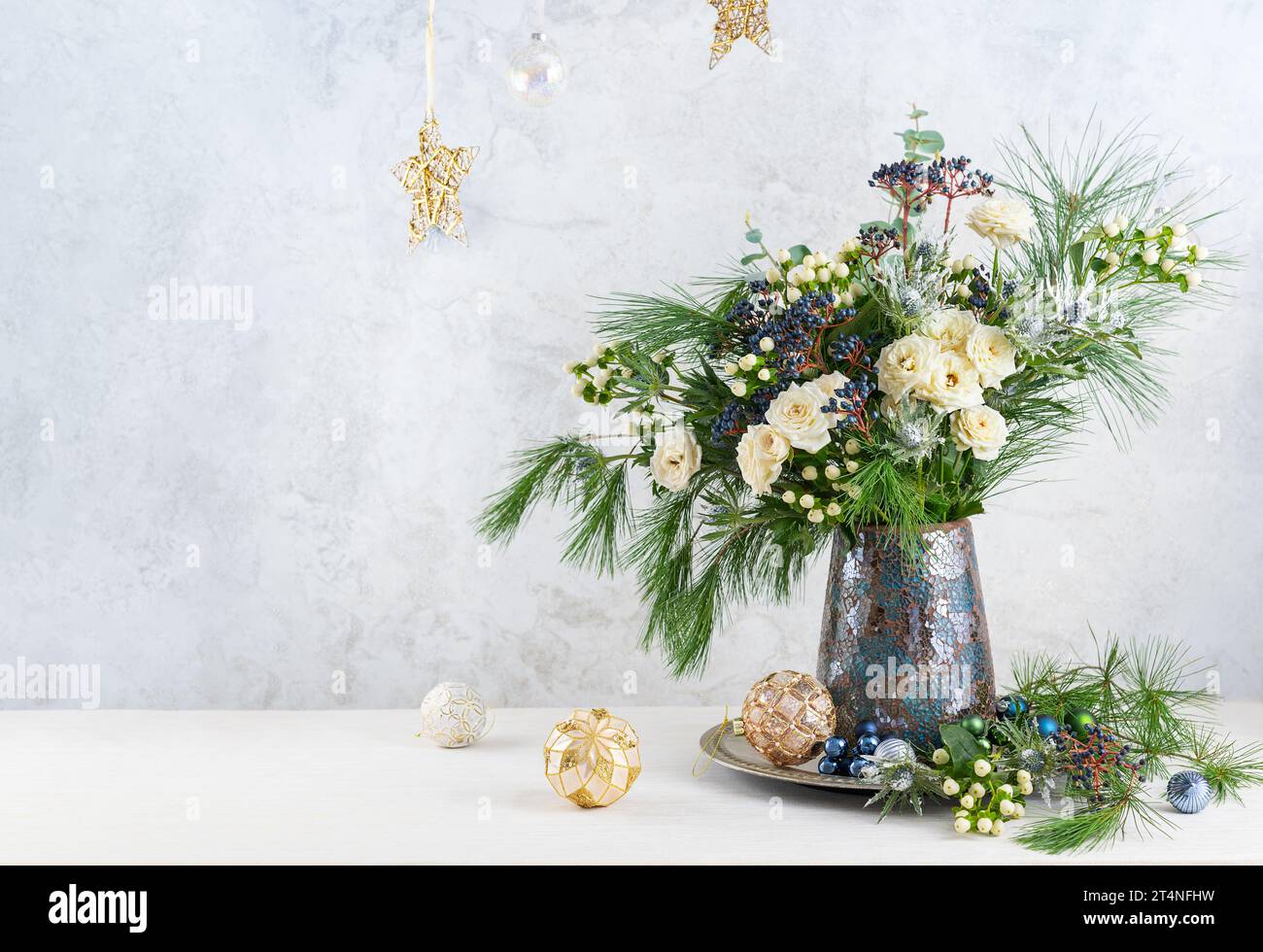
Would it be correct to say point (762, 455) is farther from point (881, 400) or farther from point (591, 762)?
point (591, 762)

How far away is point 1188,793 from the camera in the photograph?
0.95 metres

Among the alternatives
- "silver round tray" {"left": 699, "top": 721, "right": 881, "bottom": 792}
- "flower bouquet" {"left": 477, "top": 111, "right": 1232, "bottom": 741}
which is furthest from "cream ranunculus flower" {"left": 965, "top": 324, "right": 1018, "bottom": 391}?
"silver round tray" {"left": 699, "top": 721, "right": 881, "bottom": 792}

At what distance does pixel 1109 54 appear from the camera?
1464mm

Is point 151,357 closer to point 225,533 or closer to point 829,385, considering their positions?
point 225,533

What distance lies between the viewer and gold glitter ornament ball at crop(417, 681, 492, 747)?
48.1 inches

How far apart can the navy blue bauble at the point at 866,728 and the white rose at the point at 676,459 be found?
28 centimetres

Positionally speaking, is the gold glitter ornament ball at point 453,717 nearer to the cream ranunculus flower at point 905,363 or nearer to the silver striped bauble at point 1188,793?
the cream ranunculus flower at point 905,363

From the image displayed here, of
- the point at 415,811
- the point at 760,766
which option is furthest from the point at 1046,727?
the point at 415,811

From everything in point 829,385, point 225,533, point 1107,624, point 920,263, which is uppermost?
point 920,263

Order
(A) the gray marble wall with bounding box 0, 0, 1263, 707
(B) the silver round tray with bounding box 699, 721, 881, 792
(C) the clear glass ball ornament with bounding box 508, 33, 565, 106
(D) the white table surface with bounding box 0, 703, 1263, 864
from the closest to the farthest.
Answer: (D) the white table surface with bounding box 0, 703, 1263, 864
(B) the silver round tray with bounding box 699, 721, 881, 792
(C) the clear glass ball ornament with bounding box 508, 33, 565, 106
(A) the gray marble wall with bounding box 0, 0, 1263, 707

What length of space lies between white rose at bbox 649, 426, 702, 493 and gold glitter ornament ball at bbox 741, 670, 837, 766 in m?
0.21

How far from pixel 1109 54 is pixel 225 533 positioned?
1.34 m

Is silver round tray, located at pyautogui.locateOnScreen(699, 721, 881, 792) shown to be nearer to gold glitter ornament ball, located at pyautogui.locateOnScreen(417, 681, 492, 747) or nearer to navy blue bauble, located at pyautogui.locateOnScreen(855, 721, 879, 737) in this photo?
navy blue bauble, located at pyautogui.locateOnScreen(855, 721, 879, 737)
